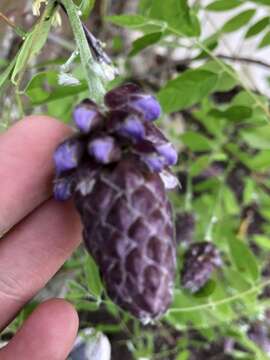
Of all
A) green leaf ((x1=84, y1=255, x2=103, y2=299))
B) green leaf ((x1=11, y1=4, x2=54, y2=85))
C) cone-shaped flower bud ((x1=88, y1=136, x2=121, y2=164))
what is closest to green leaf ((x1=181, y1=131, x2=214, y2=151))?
green leaf ((x1=84, y1=255, x2=103, y2=299))

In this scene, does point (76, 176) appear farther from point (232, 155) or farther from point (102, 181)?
point (232, 155)

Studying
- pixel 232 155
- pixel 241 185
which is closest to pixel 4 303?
pixel 232 155

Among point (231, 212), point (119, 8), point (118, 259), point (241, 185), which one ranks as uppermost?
point (118, 259)

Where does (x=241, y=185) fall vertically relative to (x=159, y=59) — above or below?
below

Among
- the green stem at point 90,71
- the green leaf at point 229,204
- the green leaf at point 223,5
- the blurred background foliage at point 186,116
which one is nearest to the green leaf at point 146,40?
the blurred background foliage at point 186,116

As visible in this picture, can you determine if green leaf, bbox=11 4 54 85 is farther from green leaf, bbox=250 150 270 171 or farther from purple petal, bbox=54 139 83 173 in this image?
green leaf, bbox=250 150 270 171

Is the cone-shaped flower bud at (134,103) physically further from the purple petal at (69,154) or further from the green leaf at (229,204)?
the green leaf at (229,204)

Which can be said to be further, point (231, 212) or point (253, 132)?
point (231, 212)
